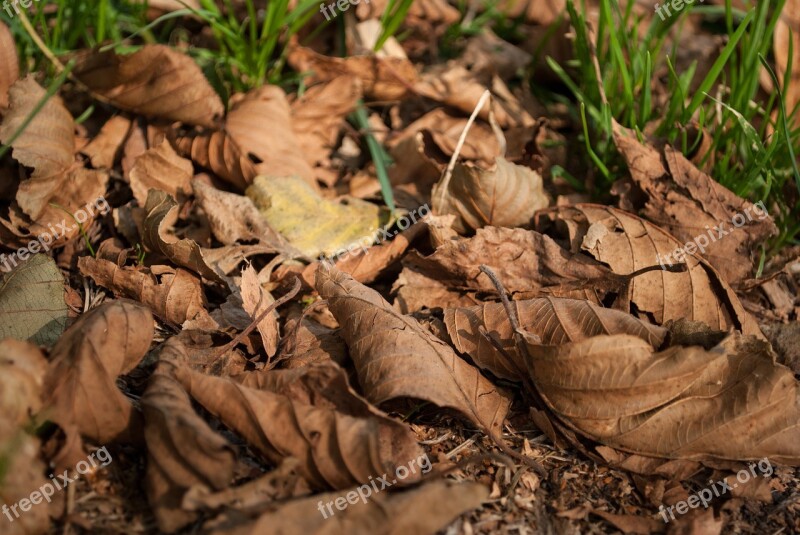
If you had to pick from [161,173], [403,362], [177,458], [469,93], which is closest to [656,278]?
[403,362]

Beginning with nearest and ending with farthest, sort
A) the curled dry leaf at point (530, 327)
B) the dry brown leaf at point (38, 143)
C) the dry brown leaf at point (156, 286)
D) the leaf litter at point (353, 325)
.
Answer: the leaf litter at point (353, 325) → the curled dry leaf at point (530, 327) → the dry brown leaf at point (156, 286) → the dry brown leaf at point (38, 143)

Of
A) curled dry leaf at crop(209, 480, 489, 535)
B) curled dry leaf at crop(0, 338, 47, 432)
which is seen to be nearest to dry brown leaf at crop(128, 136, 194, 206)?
curled dry leaf at crop(0, 338, 47, 432)

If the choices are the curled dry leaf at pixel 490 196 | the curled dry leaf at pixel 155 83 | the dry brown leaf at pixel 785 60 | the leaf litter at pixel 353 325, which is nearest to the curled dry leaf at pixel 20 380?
the leaf litter at pixel 353 325

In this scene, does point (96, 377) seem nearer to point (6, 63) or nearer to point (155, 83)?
point (155, 83)

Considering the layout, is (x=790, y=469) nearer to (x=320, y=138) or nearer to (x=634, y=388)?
(x=634, y=388)

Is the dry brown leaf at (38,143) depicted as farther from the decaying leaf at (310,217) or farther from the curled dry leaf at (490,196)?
the curled dry leaf at (490,196)

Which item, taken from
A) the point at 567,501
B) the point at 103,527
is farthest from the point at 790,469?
the point at 103,527

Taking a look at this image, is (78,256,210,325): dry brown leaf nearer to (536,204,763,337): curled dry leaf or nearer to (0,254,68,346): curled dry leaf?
(0,254,68,346): curled dry leaf

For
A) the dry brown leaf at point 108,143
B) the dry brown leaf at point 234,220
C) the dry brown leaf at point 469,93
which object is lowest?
the dry brown leaf at point 234,220
